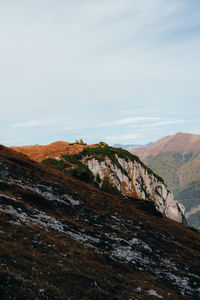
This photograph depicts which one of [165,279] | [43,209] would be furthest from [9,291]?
[43,209]

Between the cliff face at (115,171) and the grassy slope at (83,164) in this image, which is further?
the cliff face at (115,171)

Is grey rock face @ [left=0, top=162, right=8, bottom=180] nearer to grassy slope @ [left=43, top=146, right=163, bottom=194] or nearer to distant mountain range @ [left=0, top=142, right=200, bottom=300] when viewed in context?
distant mountain range @ [left=0, top=142, right=200, bottom=300]

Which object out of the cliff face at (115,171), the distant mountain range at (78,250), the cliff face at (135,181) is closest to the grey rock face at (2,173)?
the distant mountain range at (78,250)

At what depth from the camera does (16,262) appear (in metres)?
16.3

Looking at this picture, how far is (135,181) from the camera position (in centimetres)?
13312

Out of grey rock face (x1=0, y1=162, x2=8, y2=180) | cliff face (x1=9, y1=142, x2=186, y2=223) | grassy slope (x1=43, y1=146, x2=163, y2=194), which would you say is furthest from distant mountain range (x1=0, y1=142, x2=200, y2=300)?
cliff face (x1=9, y1=142, x2=186, y2=223)

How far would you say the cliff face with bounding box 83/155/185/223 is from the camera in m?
113

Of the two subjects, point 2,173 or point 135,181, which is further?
point 135,181

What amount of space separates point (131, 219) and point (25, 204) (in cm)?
2282

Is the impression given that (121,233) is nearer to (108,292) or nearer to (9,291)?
(108,292)

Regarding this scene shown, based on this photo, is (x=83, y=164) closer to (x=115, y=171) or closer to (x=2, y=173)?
(x=115, y=171)

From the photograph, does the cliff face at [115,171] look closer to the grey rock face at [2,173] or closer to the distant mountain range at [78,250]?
the distant mountain range at [78,250]

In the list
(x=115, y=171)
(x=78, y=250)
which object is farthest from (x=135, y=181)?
(x=78, y=250)

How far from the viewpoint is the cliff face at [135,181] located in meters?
113
